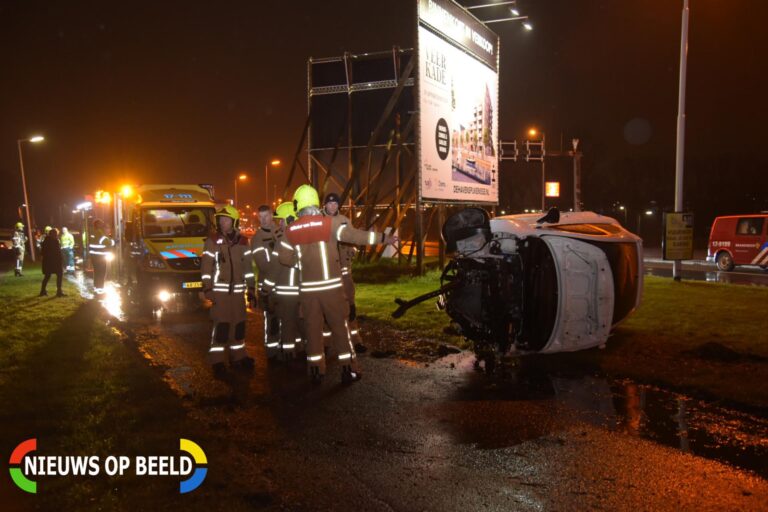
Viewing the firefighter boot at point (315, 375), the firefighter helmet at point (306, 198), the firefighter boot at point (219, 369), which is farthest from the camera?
the firefighter boot at point (219, 369)

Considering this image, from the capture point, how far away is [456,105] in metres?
18.0

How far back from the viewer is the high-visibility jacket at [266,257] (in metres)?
7.91

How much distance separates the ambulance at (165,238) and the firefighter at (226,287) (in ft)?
19.6

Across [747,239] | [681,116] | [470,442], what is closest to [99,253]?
[470,442]

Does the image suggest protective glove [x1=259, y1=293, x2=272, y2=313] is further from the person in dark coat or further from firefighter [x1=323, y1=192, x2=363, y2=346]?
the person in dark coat

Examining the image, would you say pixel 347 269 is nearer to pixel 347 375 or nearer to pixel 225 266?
pixel 225 266

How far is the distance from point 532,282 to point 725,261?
61.0 ft

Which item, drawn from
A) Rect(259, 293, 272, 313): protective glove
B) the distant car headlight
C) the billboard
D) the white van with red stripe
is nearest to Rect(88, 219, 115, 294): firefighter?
the distant car headlight

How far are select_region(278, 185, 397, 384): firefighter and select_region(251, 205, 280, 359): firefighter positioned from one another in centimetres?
129

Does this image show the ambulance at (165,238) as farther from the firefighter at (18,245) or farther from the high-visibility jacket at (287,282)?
the firefighter at (18,245)

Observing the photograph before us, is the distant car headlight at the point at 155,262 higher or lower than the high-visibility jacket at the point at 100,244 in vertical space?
lower

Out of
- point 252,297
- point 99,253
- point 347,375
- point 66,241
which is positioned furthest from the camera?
point 66,241

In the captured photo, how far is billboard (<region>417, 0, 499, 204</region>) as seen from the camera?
1639 cm

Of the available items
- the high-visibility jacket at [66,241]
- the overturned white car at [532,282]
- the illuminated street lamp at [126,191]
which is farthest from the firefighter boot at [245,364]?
the high-visibility jacket at [66,241]
